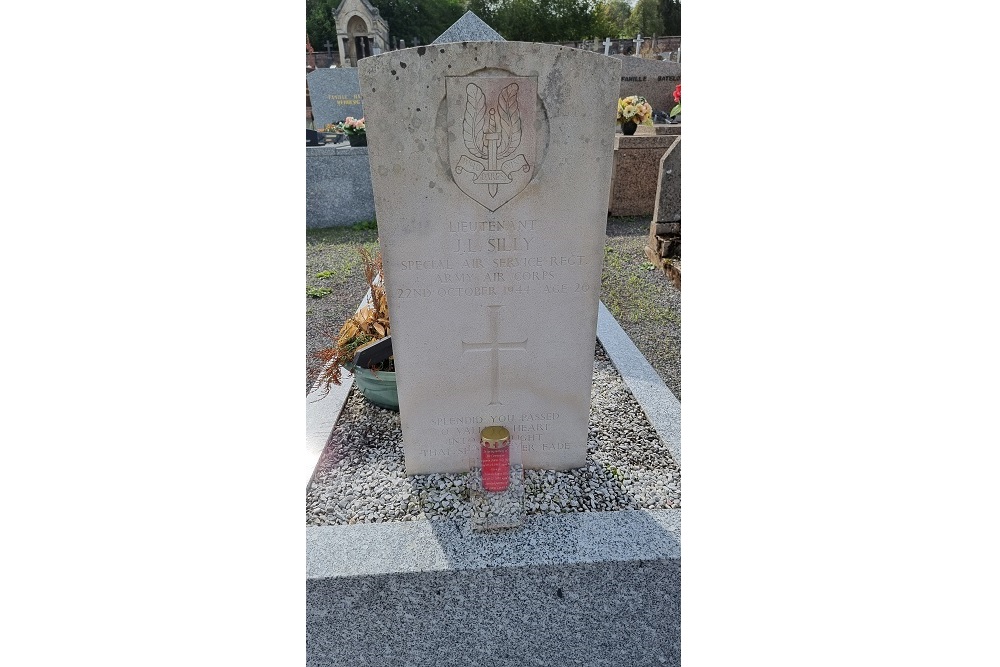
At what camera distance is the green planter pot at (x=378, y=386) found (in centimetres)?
266

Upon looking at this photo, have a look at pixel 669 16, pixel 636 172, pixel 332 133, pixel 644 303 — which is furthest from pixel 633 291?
pixel 669 16

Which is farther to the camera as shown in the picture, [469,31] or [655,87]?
[655,87]

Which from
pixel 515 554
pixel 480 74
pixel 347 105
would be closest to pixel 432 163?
pixel 480 74

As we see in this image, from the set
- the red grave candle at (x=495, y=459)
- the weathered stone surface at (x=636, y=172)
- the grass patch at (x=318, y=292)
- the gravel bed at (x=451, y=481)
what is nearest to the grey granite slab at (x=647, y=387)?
the gravel bed at (x=451, y=481)

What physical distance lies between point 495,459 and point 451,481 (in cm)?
30

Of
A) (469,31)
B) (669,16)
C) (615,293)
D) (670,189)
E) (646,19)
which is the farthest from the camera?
(646,19)

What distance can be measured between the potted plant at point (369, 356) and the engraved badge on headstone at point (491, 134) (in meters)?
1.10

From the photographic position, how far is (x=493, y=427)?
2.21 m

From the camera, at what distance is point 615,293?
5141 mm

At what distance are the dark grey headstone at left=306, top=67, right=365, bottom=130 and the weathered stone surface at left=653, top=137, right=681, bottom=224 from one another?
7296mm

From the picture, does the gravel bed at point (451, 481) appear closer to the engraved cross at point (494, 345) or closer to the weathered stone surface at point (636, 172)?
the engraved cross at point (494, 345)

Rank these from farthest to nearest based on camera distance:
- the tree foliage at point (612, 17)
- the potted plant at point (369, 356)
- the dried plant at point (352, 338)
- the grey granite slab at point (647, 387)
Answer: the tree foliage at point (612, 17), the dried plant at point (352, 338), the potted plant at point (369, 356), the grey granite slab at point (647, 387)

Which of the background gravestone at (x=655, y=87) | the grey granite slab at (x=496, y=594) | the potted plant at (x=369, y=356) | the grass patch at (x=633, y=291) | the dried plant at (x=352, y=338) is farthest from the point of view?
the background gravestone at (x=655, y=87)

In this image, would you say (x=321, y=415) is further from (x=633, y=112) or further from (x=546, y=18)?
(x=546, y=18)
